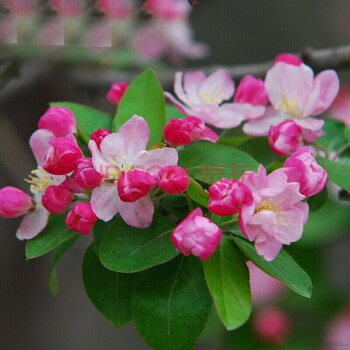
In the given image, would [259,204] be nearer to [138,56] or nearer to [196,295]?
[196,295]

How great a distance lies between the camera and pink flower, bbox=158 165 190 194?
2.16ft

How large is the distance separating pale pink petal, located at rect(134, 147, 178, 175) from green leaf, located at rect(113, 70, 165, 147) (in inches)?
3.5

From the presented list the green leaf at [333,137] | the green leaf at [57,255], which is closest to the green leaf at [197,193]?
the green leaf at [57,255]

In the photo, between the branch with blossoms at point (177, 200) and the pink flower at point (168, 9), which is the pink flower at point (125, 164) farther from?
the pink flower at point (168, 9)

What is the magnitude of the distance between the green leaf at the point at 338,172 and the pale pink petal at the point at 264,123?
0.31 ft

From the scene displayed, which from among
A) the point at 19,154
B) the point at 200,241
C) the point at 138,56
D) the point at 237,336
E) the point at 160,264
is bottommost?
the point at 237,336

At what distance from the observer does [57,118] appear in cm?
77

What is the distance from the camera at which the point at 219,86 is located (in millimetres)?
958

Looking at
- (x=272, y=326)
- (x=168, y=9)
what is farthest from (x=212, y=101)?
(x=272, y=326)

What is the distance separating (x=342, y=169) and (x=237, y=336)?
1258 mm

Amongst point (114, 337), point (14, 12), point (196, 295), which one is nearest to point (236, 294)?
point (196, 295)

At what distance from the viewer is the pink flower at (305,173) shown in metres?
0.67

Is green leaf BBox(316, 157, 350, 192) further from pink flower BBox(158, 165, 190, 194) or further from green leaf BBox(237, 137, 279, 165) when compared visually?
pink flower BBox(158, 165, 190, 194)

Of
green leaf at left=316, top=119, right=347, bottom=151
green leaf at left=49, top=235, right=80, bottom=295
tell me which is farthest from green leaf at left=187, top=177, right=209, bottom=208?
green leaf at left=316, top=119, right=347, bottom=151
